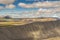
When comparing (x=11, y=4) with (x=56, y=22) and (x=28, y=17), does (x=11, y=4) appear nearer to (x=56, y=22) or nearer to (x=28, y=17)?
(x=28, y=17)

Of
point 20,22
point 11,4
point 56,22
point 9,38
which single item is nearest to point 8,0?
point 11,4

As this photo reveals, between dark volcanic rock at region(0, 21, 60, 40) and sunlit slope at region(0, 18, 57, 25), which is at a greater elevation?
sunlit slope at region(0, 18, 57, 25)

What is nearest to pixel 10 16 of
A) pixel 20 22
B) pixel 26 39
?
pixel 20 22

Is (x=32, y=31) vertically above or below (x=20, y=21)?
below

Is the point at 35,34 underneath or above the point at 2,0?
underneath

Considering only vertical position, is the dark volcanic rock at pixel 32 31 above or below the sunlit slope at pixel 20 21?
below

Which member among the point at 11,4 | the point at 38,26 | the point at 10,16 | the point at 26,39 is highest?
the point at 11,4

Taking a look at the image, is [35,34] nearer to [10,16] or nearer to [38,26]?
[38,26]
